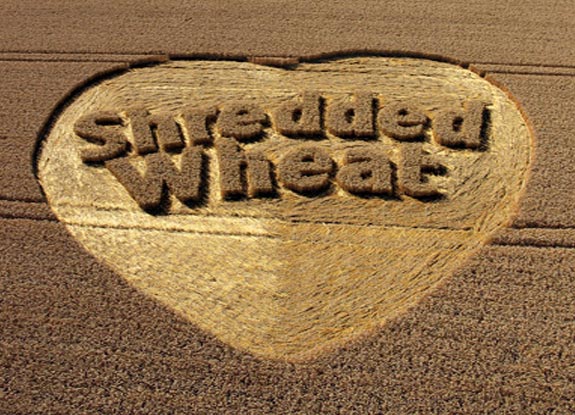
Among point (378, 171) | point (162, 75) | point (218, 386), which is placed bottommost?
point (218, 386)

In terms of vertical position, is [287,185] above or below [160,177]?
below

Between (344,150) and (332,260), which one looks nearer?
(332,260)

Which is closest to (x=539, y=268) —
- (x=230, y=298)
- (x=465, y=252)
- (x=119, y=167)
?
(x=465, y=252)

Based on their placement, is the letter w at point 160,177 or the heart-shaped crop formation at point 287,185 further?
the letter w at point 160,177

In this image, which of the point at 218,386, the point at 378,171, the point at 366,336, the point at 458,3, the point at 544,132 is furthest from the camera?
the point at 458,3

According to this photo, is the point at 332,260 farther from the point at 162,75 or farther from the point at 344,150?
the point at 162,75

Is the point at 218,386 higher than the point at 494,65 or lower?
lower

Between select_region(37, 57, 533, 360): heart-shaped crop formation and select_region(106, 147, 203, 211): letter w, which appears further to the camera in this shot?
select_region(106, 147, 203, 211): letter w

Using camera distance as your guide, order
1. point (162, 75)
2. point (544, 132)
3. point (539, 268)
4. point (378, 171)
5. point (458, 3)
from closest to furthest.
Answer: point (539, 268), point (378, 171), point (544, 132), point (162, 75), point (458, 3)
